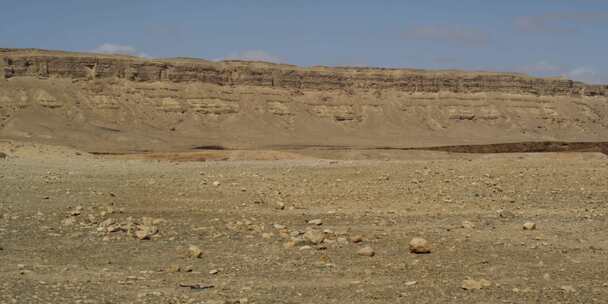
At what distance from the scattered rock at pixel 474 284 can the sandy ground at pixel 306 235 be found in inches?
0.7

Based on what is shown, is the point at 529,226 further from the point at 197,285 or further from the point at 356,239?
the point at 197,285

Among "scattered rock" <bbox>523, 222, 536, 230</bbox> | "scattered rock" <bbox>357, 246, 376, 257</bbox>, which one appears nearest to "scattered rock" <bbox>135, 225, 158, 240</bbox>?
"scattered rock" <bbox>357, 246, 376, 257</bbox>

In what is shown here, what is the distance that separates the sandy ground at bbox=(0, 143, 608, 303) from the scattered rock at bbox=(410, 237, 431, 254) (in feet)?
0.29

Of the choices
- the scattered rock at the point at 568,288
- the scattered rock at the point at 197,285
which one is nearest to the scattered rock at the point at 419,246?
the scattered rock at the point at 568,288

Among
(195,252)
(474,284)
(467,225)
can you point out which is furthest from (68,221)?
(474,284)

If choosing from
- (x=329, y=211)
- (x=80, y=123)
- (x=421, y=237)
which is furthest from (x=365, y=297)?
(x=80, y=123)

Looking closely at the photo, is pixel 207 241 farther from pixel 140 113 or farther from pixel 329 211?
pixel 140 113

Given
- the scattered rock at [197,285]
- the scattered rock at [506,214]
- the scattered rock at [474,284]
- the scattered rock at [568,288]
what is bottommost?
the scattered rock at [568,288]

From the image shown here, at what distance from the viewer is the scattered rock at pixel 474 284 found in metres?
7.84

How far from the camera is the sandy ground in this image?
777 cm

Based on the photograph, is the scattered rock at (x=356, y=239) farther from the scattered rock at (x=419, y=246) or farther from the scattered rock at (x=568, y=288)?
the scattered rock at (x=568, y=288)

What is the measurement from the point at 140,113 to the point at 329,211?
66.8m

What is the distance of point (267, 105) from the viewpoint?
86.4 m

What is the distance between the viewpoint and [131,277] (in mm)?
8164
